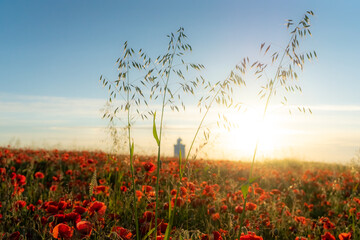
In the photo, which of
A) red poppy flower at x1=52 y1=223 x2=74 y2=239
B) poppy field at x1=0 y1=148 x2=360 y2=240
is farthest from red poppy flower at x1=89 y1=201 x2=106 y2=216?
red poppy flower at x1=52 y1=223 x2=74 y2=239

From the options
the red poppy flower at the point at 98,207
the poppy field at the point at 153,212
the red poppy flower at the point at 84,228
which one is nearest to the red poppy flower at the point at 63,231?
the poppy field at the point at 153,212

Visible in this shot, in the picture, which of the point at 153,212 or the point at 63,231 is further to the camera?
the point at 153,212

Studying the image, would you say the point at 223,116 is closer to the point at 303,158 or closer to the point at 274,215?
the point at 274,215

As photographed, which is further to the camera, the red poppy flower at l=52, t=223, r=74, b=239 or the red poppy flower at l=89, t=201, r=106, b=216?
the red poppy flower at l=89, t=201, r=106, b=216

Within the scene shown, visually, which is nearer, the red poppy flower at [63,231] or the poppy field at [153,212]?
the red poppy flower at [63,231]

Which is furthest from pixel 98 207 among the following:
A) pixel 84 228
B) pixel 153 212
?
pixel 153 212

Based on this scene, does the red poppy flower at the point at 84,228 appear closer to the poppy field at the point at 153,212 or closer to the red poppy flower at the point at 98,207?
the poppy field at the point at 153,212

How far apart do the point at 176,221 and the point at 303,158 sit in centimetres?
1227

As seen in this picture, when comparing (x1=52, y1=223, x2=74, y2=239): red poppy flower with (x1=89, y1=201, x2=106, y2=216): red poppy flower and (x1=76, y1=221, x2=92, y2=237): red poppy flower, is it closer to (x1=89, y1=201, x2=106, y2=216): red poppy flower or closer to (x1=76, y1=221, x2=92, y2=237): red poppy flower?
(x1=76, y1=221, x2=92, y2=237): red poppy flower

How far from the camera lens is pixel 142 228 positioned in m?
2.31

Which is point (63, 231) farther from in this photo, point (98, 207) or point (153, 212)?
point (153, 212)

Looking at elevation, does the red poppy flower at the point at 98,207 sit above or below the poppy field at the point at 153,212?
above

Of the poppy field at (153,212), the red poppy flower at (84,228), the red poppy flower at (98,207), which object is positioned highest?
the red poppy flower at (98,207)

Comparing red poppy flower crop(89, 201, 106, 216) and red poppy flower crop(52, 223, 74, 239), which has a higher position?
red poppy flower crop(89, 201, 106, 216)
